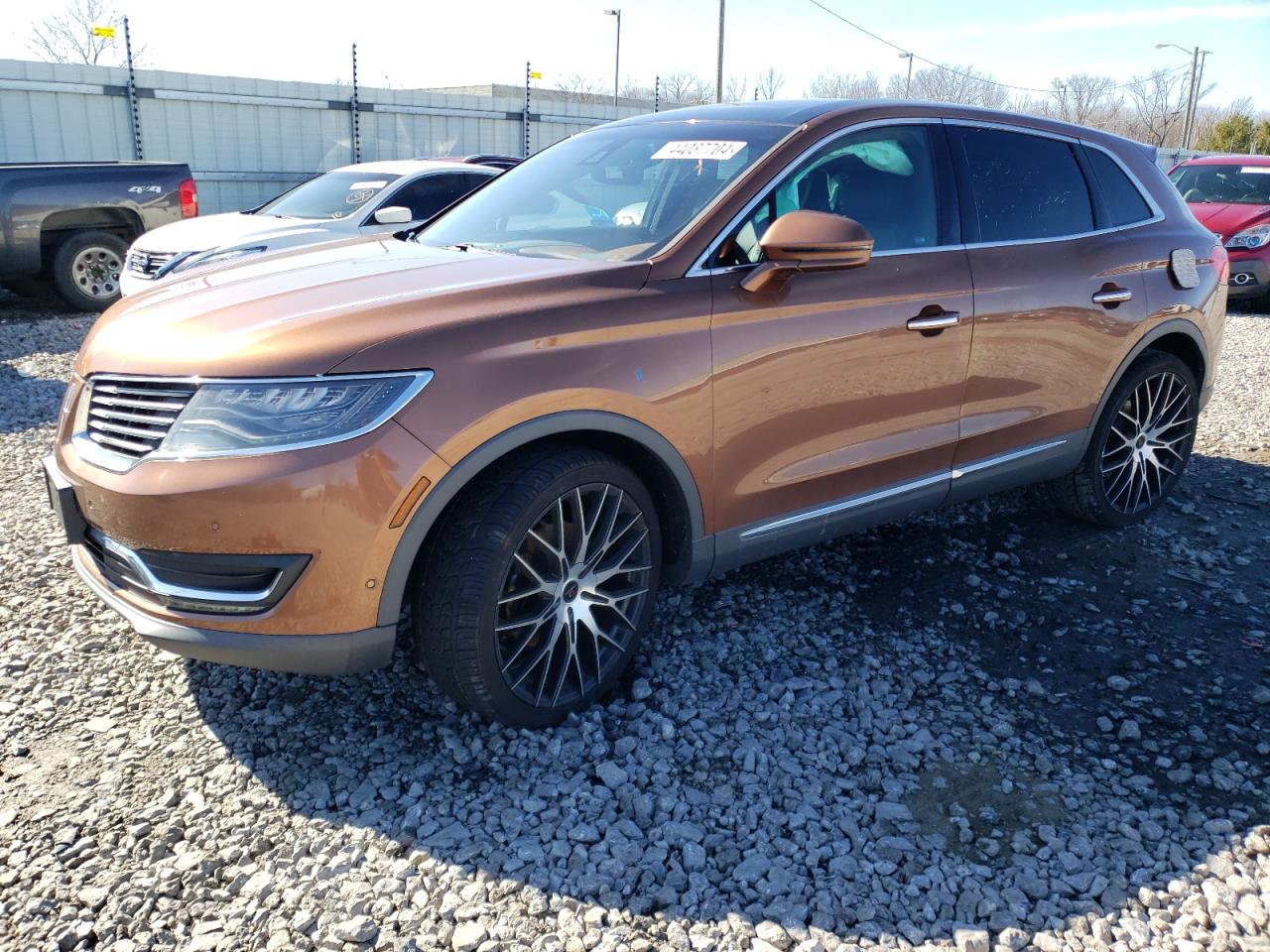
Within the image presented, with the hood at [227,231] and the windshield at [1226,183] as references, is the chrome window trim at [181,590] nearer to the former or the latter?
Result: the hood at [227,231]

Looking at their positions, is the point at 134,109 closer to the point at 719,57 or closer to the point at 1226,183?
the point at 1226,183

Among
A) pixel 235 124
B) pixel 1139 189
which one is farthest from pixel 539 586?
pixel 235 124

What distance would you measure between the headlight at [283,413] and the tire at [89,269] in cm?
884

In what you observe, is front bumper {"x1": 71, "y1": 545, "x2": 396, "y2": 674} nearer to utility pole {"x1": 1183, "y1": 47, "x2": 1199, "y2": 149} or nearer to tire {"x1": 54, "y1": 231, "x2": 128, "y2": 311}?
tire {"x1": 54, "y1": 231, "x2": 128, "y2": 311}

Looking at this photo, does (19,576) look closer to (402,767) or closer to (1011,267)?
(402,767)

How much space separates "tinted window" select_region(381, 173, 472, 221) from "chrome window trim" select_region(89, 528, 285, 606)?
654 centimetres

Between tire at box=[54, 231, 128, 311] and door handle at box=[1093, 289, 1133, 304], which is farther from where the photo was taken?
tire at box=[54, 231, 128, 311]

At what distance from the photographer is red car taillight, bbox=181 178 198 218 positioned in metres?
10.7

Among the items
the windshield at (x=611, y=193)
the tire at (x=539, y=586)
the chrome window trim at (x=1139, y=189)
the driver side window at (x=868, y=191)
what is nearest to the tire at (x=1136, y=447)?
the chrome window trim at (x=1139, y=189)

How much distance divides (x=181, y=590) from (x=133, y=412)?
51 cm

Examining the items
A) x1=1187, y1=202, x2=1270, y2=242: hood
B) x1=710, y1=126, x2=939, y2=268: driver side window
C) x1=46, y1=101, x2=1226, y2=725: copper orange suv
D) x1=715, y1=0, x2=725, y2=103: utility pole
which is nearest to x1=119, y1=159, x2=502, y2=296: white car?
x1=46, y1=101, x2=1226, y2=725: copper orange suv

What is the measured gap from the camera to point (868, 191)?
367 cm

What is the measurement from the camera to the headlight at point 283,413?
252cm

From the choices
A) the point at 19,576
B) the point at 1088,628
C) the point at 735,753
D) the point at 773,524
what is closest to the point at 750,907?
the point at 735,753
